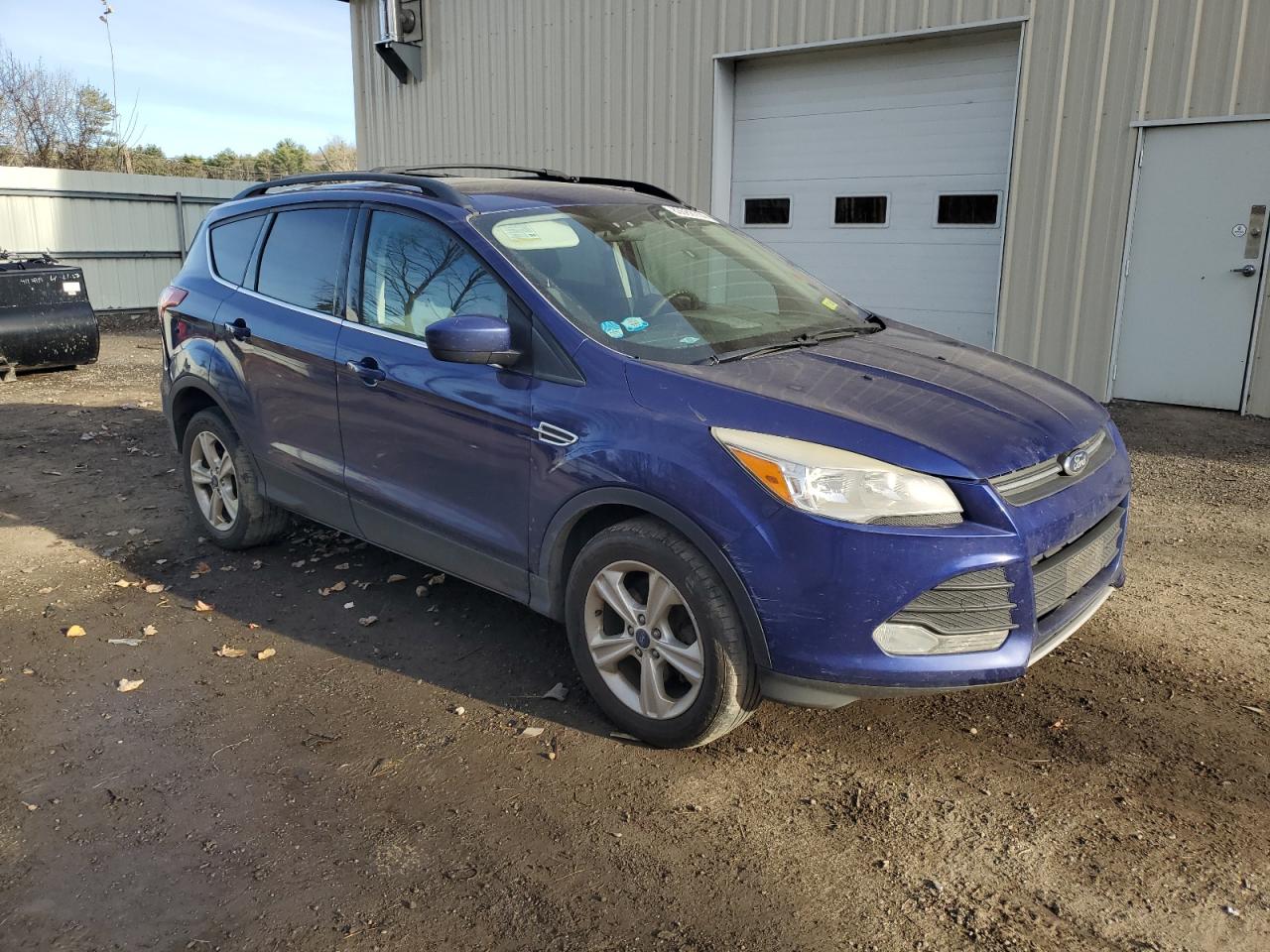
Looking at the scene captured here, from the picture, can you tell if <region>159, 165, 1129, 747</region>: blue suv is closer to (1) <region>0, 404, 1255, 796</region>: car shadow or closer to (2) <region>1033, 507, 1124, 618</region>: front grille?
(2) <region>1033, 507, 1124, 618</region>: front grille

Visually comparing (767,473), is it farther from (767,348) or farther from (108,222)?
(108,222)

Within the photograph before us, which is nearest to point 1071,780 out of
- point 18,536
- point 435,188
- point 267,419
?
point 435,188

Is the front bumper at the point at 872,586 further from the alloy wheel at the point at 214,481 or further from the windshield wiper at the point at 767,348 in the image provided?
the alloy wheel at the point at 214,481

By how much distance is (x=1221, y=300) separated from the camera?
8.04 meters

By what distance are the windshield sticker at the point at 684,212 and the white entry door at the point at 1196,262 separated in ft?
17.6

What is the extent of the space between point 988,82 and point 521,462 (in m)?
7.43

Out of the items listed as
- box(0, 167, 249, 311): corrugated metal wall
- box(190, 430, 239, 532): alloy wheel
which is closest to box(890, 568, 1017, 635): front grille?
box(190, 430, 239, 532): alloy wheel

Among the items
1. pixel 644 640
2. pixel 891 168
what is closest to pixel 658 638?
pixel 644 640

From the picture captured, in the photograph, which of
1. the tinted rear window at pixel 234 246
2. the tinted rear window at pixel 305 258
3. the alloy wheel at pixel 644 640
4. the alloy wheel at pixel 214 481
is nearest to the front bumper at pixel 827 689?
the alloy wheel at pixel 644 640

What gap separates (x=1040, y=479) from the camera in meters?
3.02

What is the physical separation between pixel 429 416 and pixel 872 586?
1.83m

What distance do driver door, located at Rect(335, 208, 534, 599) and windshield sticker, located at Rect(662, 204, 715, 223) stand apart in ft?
3.65

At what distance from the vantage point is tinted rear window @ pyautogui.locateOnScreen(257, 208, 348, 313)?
434 cm

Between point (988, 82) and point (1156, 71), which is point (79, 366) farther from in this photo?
point (1156, 71)
